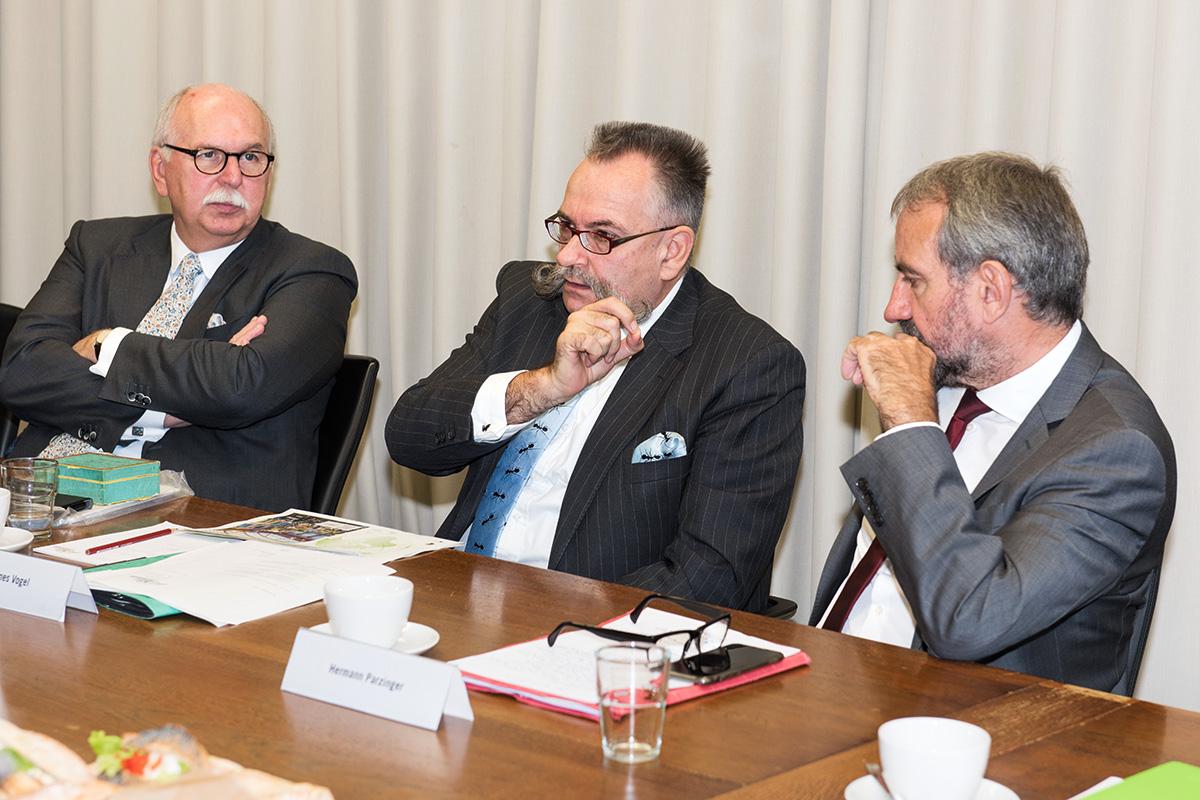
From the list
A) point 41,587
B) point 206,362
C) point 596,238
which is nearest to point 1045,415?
point 596,238

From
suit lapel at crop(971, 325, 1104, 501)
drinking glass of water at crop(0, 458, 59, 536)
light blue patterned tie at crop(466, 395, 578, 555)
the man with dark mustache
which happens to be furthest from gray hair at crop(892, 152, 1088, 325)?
drinking glass of water at crop(0, 458, 59, 536)

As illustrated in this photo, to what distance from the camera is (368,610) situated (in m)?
1.60

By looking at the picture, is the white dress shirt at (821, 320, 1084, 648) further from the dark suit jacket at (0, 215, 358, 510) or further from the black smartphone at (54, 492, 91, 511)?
the dark suit jacket at (0, 215, 358, 510)

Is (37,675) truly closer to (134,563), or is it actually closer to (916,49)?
(134,563)

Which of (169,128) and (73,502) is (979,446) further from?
(169,128)

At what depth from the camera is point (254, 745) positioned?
4.63ft

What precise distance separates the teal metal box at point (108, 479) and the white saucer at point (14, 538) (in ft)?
0.93

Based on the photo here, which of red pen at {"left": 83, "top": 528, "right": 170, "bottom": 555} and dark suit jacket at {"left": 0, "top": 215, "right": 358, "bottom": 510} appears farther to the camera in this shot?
dark suit jacket at {"left": 0, "top": 215, "right": 358, "bottom": 510}

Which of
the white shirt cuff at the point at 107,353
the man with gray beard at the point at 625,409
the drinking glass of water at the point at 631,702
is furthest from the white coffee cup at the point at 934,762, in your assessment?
the white shirt cuff at the point at 107,353

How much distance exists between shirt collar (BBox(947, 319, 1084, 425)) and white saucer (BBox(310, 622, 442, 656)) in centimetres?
107

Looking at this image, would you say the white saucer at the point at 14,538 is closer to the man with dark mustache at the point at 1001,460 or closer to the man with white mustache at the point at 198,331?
the man with white mustache at the point at 198,331

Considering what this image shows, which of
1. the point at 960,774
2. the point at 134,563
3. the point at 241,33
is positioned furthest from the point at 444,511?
the point at 960,774

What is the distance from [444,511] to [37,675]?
261cm

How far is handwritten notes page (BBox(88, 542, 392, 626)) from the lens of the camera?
1921 millimetres
